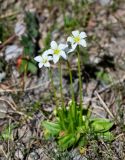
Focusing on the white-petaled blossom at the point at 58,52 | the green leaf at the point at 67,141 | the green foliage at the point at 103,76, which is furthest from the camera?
the green foliage at the point at 103,76

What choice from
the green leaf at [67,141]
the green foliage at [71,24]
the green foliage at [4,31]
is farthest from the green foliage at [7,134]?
the green foliage at [71,24]

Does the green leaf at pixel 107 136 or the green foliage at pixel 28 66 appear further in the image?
the green foliage at pixel 28 66

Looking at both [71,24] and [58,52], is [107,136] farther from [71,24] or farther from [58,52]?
[71,24]

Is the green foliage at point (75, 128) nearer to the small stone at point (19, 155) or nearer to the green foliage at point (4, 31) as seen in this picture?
the small stone at point (19, 155)

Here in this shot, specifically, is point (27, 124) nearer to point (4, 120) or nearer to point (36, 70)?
point (4, 120)

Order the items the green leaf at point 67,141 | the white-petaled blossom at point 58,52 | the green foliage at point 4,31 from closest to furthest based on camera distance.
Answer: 1. the white-petaled blossom at point 58,52
2. the green leaf at point 67,141
3. the green foliage at point 4,31

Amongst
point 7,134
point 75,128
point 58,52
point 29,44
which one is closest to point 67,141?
point 75,128

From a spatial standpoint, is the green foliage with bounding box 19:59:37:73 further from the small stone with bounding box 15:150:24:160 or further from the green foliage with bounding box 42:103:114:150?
the small stone with bounding box 15:150:24:160
